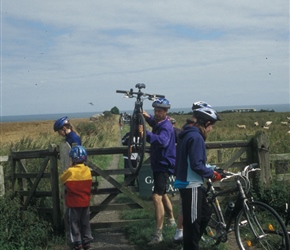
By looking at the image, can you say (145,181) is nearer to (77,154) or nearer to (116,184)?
(116,184)

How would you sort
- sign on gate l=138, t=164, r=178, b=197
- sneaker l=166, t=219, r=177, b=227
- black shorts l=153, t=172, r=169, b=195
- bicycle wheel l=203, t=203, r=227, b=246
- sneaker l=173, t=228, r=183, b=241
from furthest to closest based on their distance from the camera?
sign on gate l=138, t=164, r=178, b=197 → sneaker l=166, t=219, r=177, b=227 → black shorts l=153, t=172, r=169, b=195 → sneaker l=173, t=228, r=183, b=241 → bicycle wheel l=203, t=203, r=227, b=246

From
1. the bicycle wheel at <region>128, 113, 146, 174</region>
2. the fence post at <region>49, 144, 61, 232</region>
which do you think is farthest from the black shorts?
the fence post at <region>49, 144, 61, 232</region>

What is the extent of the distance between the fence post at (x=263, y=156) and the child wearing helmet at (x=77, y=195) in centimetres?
290

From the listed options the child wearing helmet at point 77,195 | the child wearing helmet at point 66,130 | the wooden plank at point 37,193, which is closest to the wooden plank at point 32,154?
the child wearing helmet at point 66,130

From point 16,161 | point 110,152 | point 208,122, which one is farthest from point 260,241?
point 16,161

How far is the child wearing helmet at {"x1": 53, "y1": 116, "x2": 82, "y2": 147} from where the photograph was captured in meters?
7.11

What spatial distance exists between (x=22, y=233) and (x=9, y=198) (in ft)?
2.46

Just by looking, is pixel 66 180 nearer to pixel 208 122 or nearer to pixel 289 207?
pixel 208 122

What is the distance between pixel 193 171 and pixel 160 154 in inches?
58.1

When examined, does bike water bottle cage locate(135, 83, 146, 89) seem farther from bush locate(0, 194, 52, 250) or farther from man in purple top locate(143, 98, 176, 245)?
bush locate(0, 194, 52, 250)

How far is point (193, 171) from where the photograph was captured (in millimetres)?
5227

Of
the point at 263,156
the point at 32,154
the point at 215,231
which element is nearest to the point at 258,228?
the point at 215,231

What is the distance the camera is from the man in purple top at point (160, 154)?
258 inches

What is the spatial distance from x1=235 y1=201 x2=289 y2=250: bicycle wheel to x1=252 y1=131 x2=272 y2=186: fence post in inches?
80.5
